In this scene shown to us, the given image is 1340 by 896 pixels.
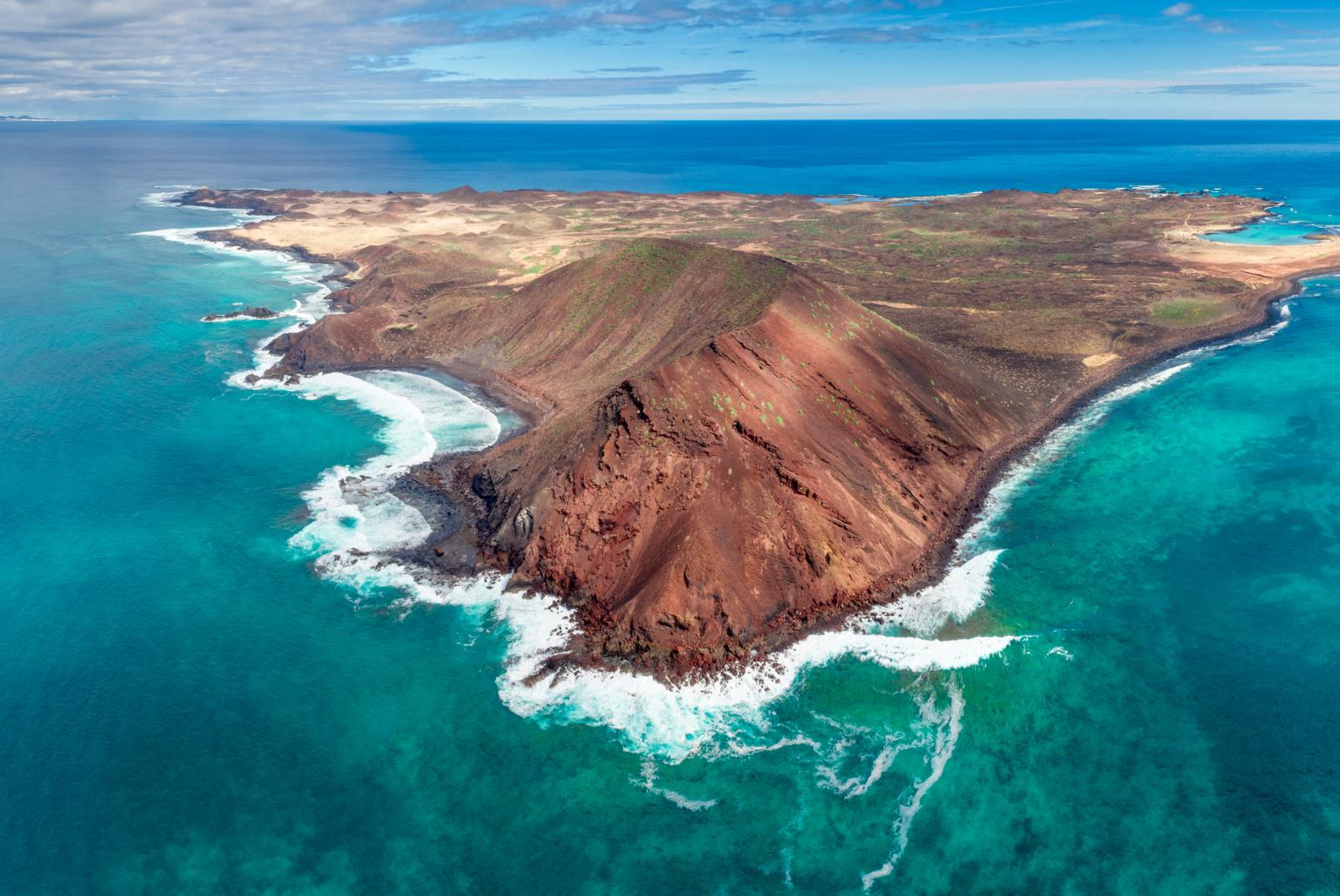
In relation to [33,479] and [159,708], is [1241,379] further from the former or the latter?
[33,479]

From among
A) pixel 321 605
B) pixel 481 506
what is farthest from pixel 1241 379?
pixel 321 605

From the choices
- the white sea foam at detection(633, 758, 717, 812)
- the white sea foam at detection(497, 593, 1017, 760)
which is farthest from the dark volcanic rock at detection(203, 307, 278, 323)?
the white sea foam at detection(633, 758, 717, 812)

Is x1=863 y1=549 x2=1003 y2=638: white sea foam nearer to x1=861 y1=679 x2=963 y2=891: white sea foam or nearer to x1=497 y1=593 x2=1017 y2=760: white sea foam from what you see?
x1=497 y1=593 x2=1017 y2=760: white sea foam

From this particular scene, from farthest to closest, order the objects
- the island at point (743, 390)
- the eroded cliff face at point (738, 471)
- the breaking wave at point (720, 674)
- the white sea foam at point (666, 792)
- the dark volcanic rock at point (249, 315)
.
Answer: the dark volcanic rock at point (249, 315)
the island at point (743, 390)
the eroded cliff face at point (738, 471)
the breaking wave at point (720, 674)
the white sea foam at point (666, 792)

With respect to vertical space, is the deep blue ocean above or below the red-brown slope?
below

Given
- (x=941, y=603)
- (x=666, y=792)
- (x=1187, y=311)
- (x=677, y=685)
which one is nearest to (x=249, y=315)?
(x=677, y=685)

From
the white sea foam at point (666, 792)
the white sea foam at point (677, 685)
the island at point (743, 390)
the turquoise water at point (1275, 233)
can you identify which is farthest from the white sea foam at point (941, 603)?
the turquoise water at point (1275, 233)

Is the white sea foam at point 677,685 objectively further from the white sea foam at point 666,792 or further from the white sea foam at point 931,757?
the white sea foam at point 931,757
